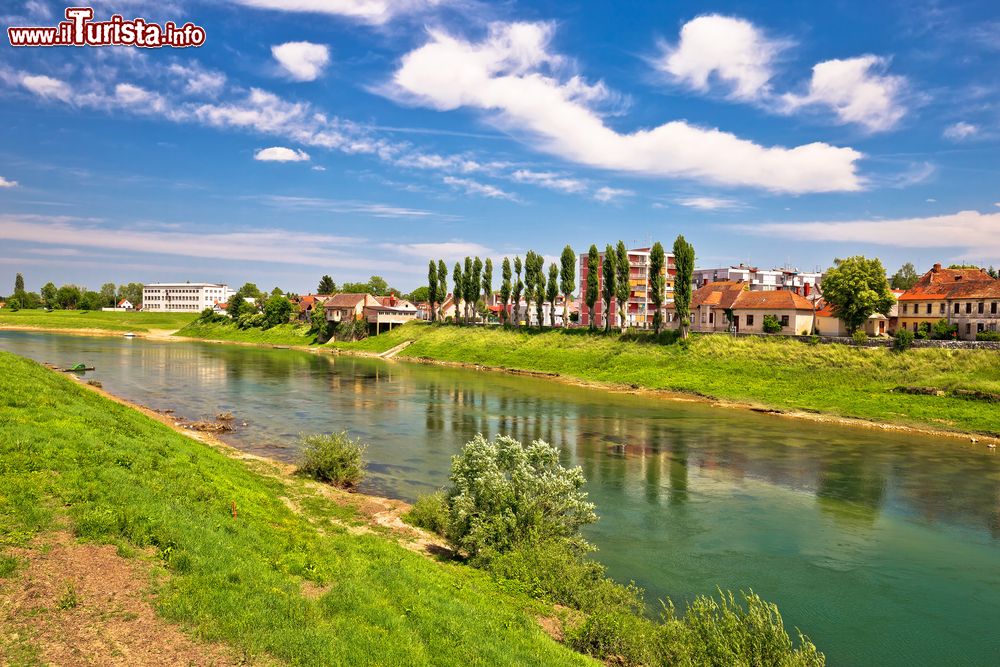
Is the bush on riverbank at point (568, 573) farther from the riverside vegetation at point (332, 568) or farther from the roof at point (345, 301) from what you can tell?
the roof at point (345, 301)

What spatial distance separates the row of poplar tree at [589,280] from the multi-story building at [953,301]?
27781 mm

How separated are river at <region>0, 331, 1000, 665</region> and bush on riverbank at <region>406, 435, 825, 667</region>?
3.32m

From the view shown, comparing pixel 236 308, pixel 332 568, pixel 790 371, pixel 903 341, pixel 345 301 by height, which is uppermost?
pixel 345 301

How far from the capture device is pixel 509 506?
789 inches

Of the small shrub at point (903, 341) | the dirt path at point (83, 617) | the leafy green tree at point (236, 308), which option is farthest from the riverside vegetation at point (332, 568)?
the leafy green tree at point (236, 308)

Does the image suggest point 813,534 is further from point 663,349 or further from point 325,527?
point 663,349

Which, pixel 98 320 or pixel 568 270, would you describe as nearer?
pixel 568 270

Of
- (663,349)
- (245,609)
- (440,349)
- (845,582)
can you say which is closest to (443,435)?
(845,582)

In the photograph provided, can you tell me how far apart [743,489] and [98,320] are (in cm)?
19210

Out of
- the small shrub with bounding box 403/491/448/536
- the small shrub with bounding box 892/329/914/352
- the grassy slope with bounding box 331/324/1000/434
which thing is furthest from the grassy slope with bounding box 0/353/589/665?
the small shrub with bounding box 892/329/914/352

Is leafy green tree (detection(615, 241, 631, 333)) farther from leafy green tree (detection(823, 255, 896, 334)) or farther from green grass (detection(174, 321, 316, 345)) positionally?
green grass (detection(174, 321, 316, 345))

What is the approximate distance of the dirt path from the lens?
34.1 feet

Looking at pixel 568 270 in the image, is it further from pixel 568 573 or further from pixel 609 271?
pixel 568 573

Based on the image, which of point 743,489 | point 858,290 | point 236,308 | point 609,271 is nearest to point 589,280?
point 609,271
